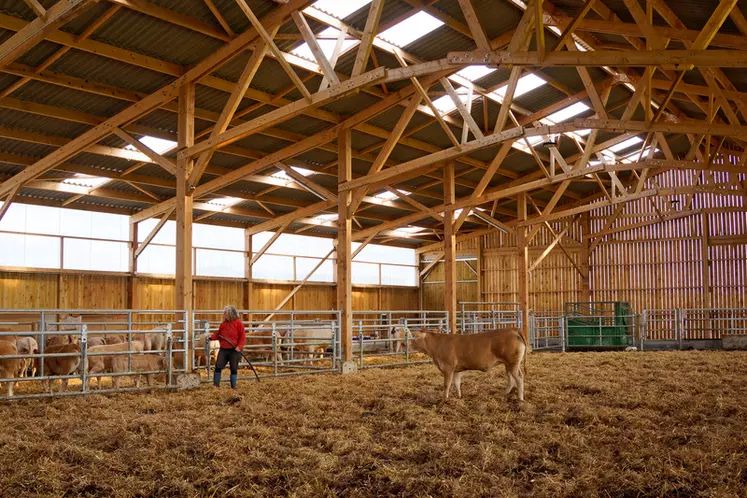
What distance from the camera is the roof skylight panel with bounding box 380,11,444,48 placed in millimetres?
12016

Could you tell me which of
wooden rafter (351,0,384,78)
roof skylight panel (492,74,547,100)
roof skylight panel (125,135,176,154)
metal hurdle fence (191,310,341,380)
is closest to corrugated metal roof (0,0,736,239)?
roof skylight panel (492,74,547,100)

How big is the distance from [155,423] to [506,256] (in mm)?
24600

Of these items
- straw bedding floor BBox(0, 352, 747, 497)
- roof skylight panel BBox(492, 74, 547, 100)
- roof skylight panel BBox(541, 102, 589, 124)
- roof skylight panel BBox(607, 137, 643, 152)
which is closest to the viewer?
straw bedding floor BBox(0, 352, 747, 497)

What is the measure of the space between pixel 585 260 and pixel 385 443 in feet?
77.0

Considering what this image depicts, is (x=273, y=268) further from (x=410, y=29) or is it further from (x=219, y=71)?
(x=410, y=29)

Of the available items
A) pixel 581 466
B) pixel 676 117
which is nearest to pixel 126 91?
pixel 581 466

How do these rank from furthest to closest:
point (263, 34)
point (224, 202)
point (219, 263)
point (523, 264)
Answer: point (219, 263), point (224, 202), point (523, 264), point (263, 34)

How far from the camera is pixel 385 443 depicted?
6.48 meters

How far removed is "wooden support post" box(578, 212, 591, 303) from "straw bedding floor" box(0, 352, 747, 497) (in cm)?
1784

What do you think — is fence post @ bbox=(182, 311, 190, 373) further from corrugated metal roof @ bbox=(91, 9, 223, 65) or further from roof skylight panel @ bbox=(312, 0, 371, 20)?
roof skylight panel @ bbox=(312, 0, 371, 20)

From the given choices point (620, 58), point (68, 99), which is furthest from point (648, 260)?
point (68, 99)

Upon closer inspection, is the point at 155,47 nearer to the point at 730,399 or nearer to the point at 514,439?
the point at 514,439

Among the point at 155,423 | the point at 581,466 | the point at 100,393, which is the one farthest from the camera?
the point at 100,393

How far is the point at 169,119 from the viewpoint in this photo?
14.6 meters
